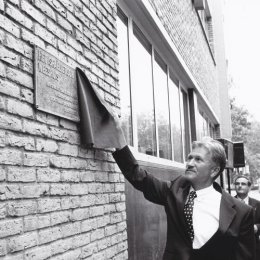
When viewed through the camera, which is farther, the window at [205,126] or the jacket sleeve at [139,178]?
the window at [205,126]

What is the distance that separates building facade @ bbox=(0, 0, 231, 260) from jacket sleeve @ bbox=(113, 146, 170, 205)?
196mm

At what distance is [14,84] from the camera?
2.53m

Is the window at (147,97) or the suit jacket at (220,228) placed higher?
the window at (147,97)

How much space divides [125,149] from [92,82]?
2.11 feet

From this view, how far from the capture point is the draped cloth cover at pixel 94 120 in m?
3.35

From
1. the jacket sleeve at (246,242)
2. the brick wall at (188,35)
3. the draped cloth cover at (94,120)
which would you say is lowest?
the jacket sleeve at (246,242)

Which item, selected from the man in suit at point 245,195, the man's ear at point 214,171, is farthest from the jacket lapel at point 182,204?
the man in suit at point 245,195

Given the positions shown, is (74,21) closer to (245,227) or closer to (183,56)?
(245,227)

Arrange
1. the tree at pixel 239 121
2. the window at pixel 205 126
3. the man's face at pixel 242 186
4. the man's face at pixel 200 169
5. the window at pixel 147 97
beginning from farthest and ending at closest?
the tree at pixel 239 121
the window at pixel 205 126
the man's face at pixel 242 186
the window at pixel 147 97
the man's face at pixel 200 169

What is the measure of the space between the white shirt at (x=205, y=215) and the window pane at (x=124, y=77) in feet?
6.00

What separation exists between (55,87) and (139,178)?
1.16 metres

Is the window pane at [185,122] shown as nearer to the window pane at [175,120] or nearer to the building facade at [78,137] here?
the window pane at [175,120]

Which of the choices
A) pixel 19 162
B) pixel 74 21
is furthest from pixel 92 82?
pixel 19 162

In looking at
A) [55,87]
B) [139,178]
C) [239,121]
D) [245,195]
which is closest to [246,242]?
[139,178]
